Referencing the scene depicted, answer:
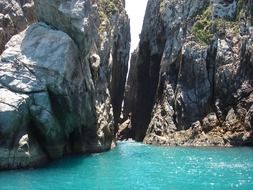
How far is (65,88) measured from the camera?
5250cm

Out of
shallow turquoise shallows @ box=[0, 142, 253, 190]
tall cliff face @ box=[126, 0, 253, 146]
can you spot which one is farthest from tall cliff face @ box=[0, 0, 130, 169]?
tall cliff face @ box=[126, 0, 253, 146]

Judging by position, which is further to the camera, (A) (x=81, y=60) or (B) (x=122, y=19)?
(B) (x=122, y=19)

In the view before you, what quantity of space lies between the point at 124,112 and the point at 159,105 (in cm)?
3066

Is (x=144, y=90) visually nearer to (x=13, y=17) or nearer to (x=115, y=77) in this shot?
(x=115, y=77)

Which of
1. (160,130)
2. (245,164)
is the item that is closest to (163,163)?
(245,164)

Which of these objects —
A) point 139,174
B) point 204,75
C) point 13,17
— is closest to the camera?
point 139,174

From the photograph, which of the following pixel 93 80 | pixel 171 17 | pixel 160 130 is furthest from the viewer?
pixel 171 17

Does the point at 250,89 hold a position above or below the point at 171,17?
below

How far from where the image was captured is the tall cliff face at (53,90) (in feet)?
148

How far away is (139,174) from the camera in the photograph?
4141 cm

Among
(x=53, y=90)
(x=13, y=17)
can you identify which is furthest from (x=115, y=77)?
(x=53, y=90)

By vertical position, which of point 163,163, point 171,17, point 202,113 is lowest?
point 163,163

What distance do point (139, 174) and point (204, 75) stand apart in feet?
140

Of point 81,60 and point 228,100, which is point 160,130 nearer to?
point 228,100
